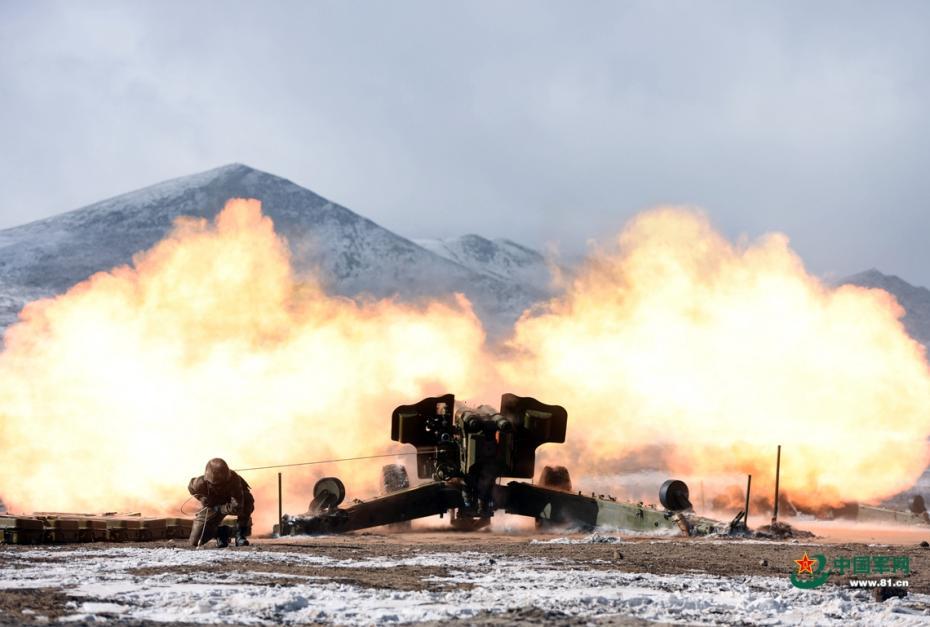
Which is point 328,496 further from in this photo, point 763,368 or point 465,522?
point 763,368

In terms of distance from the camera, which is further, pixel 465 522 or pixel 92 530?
pixel 465 522

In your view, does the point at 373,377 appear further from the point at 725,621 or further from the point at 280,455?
the point at 725,621

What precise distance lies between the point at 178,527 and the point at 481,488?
8.28 m

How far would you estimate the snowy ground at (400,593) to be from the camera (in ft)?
44.0

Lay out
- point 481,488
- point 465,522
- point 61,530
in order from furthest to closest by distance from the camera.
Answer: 1. point 465,522
2. point 481,488
3. point 61,530

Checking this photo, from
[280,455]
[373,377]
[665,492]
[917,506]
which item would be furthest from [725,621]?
[373,377]

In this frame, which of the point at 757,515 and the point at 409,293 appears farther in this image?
the point at 409,293

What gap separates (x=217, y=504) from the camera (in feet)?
77.2

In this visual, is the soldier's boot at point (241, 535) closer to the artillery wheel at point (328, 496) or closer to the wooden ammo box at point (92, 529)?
the wooden ammo box at point (92, 529)

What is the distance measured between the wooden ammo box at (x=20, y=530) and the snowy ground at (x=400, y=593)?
9.37 feet

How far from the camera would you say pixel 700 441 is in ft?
166

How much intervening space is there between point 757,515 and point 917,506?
5893mm

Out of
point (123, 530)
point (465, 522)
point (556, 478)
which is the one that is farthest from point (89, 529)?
point (556, 478)

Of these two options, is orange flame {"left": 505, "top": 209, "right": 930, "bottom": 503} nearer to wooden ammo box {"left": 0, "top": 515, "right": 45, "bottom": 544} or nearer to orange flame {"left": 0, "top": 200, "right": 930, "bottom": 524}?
orange flame {"left": 0, "top": 200, "right": 930, "bottom": 524}
